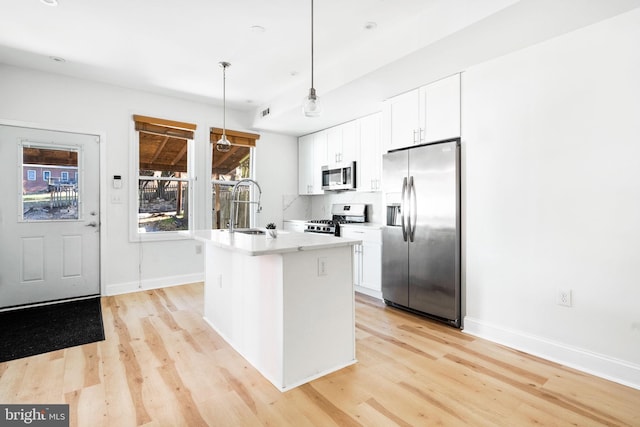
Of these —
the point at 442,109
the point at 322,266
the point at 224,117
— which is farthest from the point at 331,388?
the point at 224,117

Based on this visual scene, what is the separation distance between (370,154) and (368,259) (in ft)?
4.62

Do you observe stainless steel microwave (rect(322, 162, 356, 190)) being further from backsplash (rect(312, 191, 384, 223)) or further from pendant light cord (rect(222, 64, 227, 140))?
pendant light cord (rect(222, 64, 227, 140))

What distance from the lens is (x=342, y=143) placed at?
490 centimetres

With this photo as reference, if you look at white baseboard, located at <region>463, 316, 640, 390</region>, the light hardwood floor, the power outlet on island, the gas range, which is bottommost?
the light hardwood floor

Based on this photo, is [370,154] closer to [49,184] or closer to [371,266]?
[371,266]

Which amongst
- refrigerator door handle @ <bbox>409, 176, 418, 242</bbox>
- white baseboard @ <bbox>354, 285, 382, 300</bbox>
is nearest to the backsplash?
white baseboard @ <bbox>354, 285, 382, 300</bbox>

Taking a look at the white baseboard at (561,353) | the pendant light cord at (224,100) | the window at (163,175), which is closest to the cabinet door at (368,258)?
the white baseboard at (561,353)

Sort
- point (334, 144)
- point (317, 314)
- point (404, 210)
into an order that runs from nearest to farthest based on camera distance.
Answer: point (317, 314)
point (404, 210)
point (334, 144)

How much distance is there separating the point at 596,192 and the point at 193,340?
330cm

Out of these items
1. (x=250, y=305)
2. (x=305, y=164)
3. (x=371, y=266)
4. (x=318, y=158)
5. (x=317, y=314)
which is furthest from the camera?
(x=305, y=164)

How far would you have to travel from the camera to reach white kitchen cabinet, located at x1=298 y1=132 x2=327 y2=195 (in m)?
5.36

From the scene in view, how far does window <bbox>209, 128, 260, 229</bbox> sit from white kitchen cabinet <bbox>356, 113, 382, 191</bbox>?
187cm

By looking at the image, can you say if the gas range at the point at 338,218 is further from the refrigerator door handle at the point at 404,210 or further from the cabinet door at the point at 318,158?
the refrigerator door handle at the point at 404,210

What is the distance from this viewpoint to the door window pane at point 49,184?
380cm
